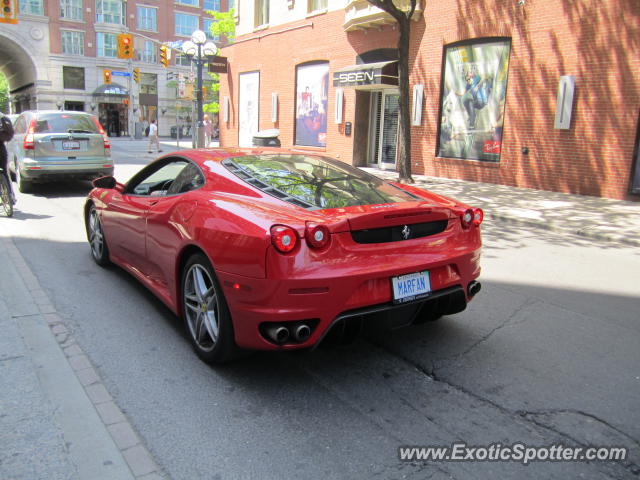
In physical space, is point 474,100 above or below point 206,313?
above

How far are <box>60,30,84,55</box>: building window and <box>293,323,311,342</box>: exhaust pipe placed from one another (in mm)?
59354

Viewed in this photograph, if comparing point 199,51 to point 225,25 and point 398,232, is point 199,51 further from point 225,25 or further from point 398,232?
point 398,232

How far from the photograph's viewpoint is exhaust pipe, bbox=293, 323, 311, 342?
3.21m

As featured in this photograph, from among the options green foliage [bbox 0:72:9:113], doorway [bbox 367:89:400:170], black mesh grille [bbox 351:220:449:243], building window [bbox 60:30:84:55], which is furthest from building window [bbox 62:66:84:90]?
black mesh grille [bbox 351:220:449:243]

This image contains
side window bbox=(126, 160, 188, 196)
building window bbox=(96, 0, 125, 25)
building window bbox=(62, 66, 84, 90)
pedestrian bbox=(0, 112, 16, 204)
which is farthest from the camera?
building window bbox=(96, 0, 125, 25)

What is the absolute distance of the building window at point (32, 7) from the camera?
51.4m

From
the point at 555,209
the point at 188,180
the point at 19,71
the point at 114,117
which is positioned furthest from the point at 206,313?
the point at 19,71

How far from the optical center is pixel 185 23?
59750 millimetres

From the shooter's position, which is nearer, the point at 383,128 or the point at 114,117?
the point at 383,128

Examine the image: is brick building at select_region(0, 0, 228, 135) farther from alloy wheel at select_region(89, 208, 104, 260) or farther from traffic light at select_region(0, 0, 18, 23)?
alloy wheel at select_region(89, 208, 104, 260)

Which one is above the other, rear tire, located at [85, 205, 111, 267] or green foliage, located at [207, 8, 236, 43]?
green foliage, located at [207, 8, 236, 43]

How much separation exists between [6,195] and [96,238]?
387 cm

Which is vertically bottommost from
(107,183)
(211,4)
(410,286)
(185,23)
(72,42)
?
(410,286)

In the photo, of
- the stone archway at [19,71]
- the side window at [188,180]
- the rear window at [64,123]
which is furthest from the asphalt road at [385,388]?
the stone archway at [19,71]
